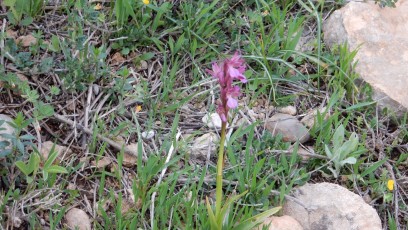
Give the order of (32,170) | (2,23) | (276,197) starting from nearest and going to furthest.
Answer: (32,170), (276,197), (2,23)

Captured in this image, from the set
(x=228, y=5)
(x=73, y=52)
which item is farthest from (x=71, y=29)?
(x=228, y=5)

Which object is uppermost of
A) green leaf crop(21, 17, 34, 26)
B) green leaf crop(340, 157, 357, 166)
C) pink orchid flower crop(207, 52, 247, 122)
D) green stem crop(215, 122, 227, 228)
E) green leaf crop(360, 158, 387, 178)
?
pink orchid flower crop(207, 52, 247, 122)

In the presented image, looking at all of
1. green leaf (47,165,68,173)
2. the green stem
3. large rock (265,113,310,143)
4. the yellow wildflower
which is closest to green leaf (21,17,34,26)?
green leaf (47,165,68,173)

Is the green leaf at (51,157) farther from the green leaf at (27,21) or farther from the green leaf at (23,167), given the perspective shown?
the green leaf at (27,21)

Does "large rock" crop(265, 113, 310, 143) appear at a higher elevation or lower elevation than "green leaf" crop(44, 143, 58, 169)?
lower

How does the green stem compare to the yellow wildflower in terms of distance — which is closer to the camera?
the green stem

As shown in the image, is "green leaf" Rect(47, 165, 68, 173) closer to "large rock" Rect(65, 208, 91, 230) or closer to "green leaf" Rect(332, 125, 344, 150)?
"large rock" Rect(65, 208, 91, 230)

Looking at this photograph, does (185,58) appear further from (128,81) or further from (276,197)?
(276,197)
